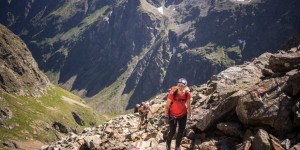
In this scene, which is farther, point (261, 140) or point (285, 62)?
point (285, 62)

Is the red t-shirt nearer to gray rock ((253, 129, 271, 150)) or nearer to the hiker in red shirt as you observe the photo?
the hiker in red shirt

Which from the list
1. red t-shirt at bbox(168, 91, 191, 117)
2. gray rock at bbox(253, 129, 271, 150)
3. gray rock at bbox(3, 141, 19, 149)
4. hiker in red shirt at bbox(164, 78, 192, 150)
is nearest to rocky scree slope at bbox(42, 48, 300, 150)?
gray rock at bbox(253, 129, 271, 150)

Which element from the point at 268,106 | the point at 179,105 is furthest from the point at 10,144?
the point at 268,106

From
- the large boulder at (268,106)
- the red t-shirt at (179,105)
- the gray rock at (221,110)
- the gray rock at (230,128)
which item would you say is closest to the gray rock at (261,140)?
the large boulder at (268,106)

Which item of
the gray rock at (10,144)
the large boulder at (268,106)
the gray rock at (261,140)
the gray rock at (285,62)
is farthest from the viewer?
the gray rock at (10,144)

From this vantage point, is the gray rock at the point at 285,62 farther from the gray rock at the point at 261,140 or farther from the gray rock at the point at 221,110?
the gray rock at the point at 261,140

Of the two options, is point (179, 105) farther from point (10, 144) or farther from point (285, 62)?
point (10, 144)

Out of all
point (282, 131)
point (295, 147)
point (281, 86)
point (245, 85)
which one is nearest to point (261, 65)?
point (245, 85)

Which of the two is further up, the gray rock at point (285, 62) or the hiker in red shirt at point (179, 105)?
the gray rock at point (285, 62)

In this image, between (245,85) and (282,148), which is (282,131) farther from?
(245,85)

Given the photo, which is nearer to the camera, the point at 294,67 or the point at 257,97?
the point at 257,97

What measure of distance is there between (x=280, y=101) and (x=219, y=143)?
4573mm

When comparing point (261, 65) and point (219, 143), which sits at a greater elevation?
point (261, 65)

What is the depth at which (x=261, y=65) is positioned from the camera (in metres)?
35.2
